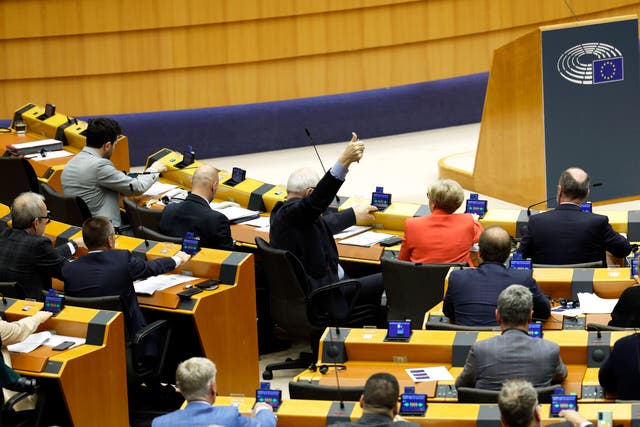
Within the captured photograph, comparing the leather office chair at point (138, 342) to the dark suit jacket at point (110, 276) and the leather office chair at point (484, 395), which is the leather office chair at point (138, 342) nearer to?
the dark suit jacket at point (110, 276)

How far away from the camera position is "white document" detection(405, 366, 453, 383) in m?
4.80

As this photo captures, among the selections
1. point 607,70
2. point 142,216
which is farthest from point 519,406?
point 607,70

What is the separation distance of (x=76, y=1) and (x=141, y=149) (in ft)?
5.06

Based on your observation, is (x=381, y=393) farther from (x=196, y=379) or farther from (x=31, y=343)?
(x=31, y=343)

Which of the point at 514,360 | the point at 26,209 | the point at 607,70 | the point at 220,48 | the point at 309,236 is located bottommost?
the point at 514,360

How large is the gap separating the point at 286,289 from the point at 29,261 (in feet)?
4.45

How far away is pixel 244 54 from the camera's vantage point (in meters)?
11.4

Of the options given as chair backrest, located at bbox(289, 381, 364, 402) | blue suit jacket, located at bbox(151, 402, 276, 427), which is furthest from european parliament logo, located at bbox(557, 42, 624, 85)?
blue suit jacket, located at bbox(151, 402, 276, 427)

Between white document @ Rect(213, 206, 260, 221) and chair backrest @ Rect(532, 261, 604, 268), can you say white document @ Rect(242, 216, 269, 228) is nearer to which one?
white document @ Rect(213, 206, 260, 221)

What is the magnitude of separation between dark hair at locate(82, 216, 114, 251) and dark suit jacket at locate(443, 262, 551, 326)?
1.70 metres

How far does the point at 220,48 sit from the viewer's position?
446 inches

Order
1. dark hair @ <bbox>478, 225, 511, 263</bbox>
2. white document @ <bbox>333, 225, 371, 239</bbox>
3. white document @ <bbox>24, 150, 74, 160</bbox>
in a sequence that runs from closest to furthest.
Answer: dark hair @ <bbox>478, 225, 511, 263</bbox>, white document @ <bbox>333, 225, 371, 239</bbox>, white document @ <bbox>24, 150, 74, 160</bbox>

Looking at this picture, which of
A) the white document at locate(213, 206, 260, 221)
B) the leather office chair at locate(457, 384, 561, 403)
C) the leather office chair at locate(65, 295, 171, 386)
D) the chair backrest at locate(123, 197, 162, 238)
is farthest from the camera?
the white document at locate(213, 206, 260, 221)

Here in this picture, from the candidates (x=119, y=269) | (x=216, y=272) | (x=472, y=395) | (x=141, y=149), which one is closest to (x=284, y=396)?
(x=216, y=272)
